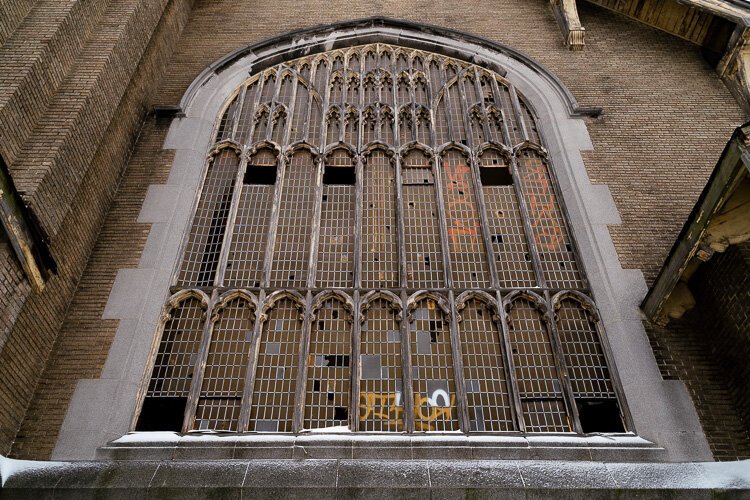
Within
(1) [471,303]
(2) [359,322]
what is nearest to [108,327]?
(2) [359,322]

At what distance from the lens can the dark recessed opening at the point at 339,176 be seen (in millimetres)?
10359

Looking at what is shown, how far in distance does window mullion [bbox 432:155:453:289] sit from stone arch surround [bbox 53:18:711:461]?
196 cm

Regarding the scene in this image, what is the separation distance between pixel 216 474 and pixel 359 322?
2672mm

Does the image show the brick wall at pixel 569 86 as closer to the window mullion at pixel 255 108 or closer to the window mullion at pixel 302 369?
the window mullion at pixel 255 108

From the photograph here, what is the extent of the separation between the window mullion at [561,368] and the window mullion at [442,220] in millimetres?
1373

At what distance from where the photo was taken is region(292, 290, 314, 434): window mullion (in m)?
7.25

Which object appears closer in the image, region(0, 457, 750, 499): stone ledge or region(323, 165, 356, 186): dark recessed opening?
region(0, 457, 750, 499): stone ledge

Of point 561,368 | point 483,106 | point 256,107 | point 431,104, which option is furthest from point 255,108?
point 561,368

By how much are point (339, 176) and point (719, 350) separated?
6.19m

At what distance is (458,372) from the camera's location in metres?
7.73

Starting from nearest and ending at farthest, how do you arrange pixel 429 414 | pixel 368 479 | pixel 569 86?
pixel 368 479 < pixel 429 414 < pixel 569 86

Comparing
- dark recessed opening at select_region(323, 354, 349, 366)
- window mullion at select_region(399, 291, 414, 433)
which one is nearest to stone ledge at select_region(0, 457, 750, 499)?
window mullion at select_region(399, 291, 414, 433)

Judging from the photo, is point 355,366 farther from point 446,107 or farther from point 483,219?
point 446,107

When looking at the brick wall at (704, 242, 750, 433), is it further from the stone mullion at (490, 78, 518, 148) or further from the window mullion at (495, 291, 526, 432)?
the stone mullion at (490, 78, 518, 148)
